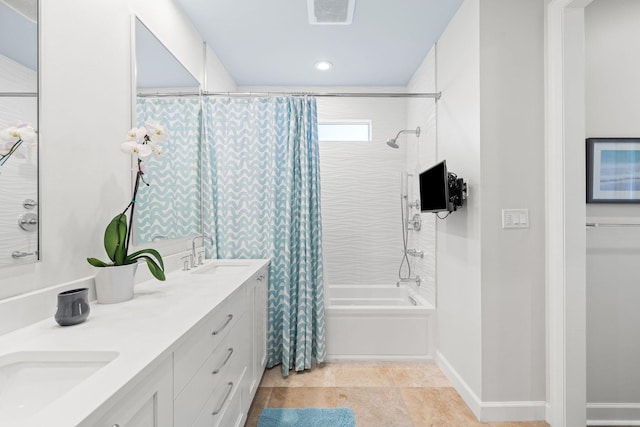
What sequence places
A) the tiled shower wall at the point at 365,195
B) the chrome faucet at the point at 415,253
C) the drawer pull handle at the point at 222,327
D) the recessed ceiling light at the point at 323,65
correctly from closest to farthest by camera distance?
the drawer pull handle at the point at 222,327 → the recessed ceiling light at the point at 323,65 → the chrome faucet at the point at 415,253 → the tiled shower wall at the point at 365,195

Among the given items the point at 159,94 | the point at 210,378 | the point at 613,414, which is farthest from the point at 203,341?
the point at 613,414

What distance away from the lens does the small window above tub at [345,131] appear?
3672 millimetres

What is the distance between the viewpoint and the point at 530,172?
1876 mm

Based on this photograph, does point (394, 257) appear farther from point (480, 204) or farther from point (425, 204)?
point (480, 204)

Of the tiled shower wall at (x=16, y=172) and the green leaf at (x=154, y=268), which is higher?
the tiled shower wall at (x=16, y=172)

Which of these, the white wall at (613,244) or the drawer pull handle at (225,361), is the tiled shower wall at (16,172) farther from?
the white wall at (613,244)

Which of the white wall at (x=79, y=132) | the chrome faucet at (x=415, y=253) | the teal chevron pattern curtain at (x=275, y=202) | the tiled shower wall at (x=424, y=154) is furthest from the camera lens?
the chrome faucet at (x=415, y=253)

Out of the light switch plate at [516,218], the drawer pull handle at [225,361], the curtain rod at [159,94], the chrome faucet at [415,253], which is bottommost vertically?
the drawer pull handle at [225,361]

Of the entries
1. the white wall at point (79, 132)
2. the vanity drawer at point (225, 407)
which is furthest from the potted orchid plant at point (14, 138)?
the vanity drawer at point (225, 407)

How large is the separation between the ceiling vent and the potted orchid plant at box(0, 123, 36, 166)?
1804 millimetres

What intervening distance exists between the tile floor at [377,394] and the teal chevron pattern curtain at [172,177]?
1311mm

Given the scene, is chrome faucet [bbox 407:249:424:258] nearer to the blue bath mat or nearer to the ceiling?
the blue bath mat

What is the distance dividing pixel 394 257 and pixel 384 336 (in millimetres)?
1149

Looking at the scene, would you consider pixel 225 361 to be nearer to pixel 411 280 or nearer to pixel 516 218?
pixel 516 218
